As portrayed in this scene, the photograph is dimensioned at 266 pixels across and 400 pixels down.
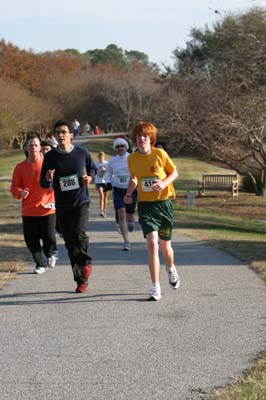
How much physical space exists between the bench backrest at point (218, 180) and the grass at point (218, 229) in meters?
1.41

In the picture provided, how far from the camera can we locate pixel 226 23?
2577 centimetres

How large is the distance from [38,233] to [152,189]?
2.38 m

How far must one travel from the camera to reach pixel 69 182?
836cm

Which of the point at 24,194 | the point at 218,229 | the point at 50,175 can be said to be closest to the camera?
the point at 50,175

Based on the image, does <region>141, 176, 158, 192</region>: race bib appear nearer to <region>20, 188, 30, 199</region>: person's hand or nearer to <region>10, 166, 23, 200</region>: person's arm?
<region>20, 188, 30, 199</region>: person's hand

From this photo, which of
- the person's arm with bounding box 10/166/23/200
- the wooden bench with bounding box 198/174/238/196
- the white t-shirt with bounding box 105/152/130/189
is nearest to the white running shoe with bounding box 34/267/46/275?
the person's arm with bounding box 10/166/23/200

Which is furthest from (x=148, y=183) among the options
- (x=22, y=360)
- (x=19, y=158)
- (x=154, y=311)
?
(x=19, y=158)

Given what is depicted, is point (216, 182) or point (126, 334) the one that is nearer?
point (126, 334)

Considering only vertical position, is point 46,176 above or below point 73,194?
above

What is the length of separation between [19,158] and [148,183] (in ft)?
152

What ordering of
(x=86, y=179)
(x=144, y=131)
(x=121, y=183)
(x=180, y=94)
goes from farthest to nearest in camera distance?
(x=180, y=94), (x=121, y=183), (x=86, y=179), (x=144, y=131)

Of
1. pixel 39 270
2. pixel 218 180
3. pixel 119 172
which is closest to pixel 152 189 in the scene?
pixel 39 270

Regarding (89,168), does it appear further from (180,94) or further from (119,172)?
(180,94)

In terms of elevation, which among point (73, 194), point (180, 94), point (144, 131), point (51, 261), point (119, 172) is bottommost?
point (180, 94)
